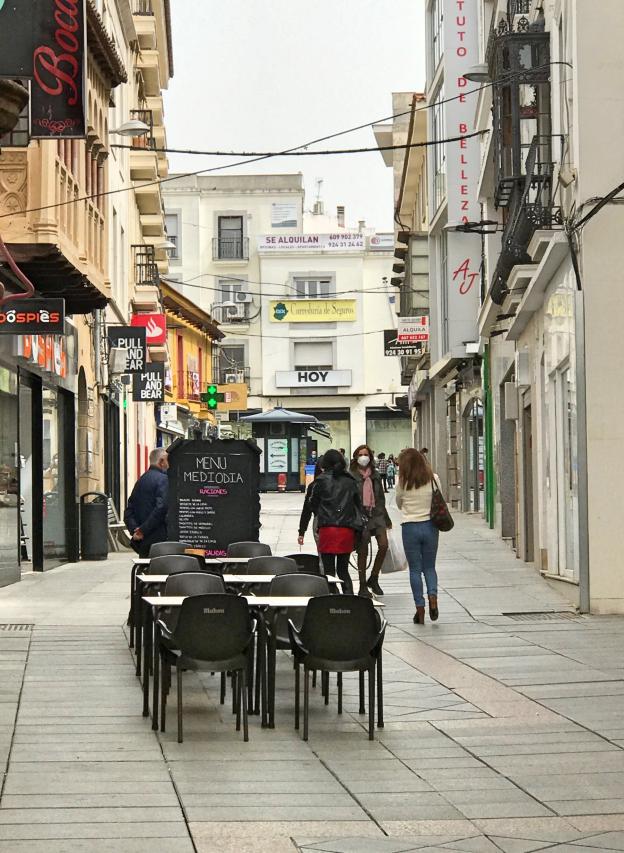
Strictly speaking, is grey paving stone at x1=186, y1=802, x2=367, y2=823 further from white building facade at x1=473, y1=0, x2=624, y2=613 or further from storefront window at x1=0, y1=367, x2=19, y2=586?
storefront window at x1=0, y1=367, x2=19, y2=586

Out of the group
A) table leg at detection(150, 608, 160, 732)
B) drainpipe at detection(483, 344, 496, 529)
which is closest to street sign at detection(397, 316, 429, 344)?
→ drainpipe at detection(483, 344, 496, 529)

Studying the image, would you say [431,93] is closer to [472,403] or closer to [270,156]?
[472,403]

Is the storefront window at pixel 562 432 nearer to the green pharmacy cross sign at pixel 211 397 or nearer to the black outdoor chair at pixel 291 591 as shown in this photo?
the black outdoor chair at pixel 291 591

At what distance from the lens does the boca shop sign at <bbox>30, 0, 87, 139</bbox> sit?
14453 mm

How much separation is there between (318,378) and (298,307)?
3.51 meters

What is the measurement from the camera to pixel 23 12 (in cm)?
1057

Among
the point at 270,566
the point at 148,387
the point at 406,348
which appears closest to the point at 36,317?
the point at 270,566

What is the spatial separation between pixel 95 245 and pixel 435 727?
1472 centimetres

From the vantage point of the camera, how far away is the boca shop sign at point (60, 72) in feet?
47.4

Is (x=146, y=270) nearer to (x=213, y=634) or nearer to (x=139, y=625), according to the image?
(x=139, y=625)

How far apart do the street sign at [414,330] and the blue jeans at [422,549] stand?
2939cm

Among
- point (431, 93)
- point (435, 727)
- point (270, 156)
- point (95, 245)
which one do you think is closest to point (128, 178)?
point (431, 93)

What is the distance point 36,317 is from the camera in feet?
58.3

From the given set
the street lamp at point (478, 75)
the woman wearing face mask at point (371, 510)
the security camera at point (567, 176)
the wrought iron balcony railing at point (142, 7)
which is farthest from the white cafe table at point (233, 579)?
the wrought iron balcony railing at point (142, 7)
